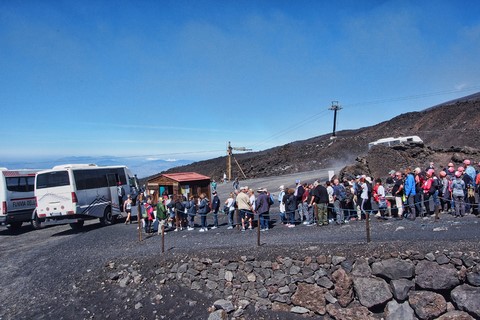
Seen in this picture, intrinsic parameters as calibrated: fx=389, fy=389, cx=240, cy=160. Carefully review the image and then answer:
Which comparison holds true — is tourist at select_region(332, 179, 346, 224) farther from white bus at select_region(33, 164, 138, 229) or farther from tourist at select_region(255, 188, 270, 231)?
white bus at select_region(33, 164, 138, 229)

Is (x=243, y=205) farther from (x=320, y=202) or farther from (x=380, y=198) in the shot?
(x=380, y=198)

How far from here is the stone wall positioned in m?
9.97

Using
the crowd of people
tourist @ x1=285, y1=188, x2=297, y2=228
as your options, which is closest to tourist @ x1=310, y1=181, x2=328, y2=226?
the crowd of people

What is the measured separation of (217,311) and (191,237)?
473 centimetres

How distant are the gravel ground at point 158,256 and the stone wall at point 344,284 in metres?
0.29

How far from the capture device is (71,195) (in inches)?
720

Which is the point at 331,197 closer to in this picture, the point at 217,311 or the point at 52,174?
the point at 217,311

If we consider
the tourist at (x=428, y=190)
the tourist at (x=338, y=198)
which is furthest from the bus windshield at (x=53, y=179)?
the tourist at (x=428, y=190)

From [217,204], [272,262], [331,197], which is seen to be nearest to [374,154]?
[331,197]

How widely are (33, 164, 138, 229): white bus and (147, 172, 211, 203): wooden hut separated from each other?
9.84ft

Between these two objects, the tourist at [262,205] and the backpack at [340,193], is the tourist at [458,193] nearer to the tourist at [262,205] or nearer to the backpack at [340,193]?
the backpack at [340,193]

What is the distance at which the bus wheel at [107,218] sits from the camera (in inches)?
817

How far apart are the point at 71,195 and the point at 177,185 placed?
5886 mm

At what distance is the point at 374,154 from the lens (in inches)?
1136
